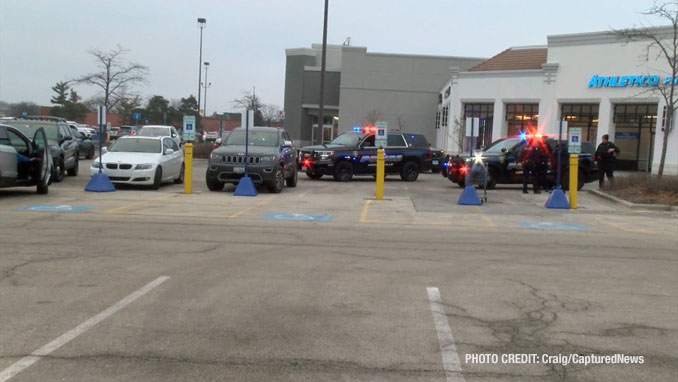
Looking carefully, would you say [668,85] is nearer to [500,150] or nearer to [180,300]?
[500,150]

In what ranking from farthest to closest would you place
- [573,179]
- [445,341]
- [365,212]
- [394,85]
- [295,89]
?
[295,89] < [394,85] < [573,179] < [365,212] < [445,341]

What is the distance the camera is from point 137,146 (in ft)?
57.9

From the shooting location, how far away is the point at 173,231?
9992mm

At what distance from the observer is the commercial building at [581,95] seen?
27.6 metres

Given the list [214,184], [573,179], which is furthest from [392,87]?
[573,179]

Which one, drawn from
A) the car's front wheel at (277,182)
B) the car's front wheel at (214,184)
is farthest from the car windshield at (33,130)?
the car's front wheel at (277,182)

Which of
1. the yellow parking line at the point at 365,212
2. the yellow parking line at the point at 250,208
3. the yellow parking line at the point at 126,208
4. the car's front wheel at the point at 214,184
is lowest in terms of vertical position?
the yellow parking line at the point at 126,208

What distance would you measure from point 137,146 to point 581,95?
2173cm

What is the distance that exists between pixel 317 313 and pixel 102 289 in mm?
2365

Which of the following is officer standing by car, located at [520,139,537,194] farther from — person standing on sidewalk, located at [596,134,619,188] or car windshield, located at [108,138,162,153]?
car windshield, located at [108,138,162,153]

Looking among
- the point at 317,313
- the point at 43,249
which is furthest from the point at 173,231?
the point at 317,313

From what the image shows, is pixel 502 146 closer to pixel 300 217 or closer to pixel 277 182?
pixel 277 182

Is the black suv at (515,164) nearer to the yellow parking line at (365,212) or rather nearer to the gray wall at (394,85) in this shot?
the yellow parking line at (365,212)

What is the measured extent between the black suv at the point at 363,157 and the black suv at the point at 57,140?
7.98 meters
